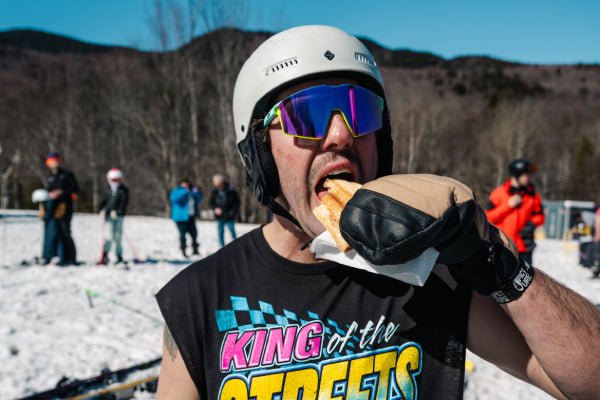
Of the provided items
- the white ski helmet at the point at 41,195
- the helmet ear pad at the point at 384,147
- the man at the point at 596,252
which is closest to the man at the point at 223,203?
the white ski helmet at the point at 41,195

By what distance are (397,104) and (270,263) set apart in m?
42.1

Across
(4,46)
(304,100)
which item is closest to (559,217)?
(304,100)

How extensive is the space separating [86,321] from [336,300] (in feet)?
17.9

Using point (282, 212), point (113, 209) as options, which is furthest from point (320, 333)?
point (113, 209)

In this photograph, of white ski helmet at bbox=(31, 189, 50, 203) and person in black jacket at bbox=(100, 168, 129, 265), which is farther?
person in black jacket at bbox=(100, 168, 129, 265)

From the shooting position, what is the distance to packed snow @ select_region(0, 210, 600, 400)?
14.0 ft

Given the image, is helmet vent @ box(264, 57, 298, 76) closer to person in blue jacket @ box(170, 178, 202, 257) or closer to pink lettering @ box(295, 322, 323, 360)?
pink lettering @ box(295, 322, 323, 360)

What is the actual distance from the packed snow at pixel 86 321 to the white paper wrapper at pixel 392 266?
3.34 metres

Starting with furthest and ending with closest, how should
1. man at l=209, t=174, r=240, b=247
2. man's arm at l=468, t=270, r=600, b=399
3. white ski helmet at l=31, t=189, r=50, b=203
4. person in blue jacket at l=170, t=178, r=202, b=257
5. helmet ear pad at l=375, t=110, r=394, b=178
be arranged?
man at l=209, t=174, r=240, b=247, person in blue jacket at l=170, t=178, r=202, b=257, white ski helmet at l=31, t=189, r=50, b=203, helmet ear pad at l=375, t=110, r=394, b=178, man's arm at l=468, t=270, r=600, b=399

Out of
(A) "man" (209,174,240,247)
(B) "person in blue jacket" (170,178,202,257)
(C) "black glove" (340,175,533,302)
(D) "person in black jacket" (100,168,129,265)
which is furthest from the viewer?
(A) "man" (209,174,240,247)

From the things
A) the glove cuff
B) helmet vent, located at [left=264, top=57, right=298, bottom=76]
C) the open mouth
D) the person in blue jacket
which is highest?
helmet vent, located at [left=264, top=57, right=298, bottom=76]

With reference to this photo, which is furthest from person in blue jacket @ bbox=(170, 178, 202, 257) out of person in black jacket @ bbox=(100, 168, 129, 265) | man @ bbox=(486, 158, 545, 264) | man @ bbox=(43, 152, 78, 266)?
man @ bbox=(486, 158, 545, 264)

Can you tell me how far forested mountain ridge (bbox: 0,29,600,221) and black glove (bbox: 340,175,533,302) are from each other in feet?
61.5

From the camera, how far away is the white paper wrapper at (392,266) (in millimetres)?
1093
